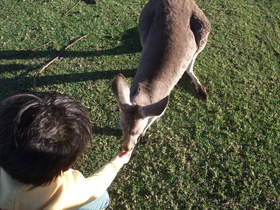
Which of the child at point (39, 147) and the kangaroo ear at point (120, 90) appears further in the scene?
the kangaroo ear at point (120, 90)

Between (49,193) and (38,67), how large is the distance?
104 inches

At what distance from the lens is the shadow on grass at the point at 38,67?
374cm

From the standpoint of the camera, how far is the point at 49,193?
65.8 inches

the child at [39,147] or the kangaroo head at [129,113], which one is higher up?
the child at [39,147]

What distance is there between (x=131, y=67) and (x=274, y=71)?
2.00 meters

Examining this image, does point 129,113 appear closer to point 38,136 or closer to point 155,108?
point 155,108

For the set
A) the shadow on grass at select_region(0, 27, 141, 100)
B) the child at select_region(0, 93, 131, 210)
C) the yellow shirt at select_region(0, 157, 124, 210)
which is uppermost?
the child at select_region(0, 93, 131, 210)

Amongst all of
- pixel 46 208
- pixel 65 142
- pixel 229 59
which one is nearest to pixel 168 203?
pixel 46 208

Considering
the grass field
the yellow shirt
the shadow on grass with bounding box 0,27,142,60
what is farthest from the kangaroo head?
the shadow on grass with bounding box 0,27,142,60

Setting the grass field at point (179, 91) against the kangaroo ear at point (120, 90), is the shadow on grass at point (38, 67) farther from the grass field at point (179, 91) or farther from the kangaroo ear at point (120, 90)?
the kangaroo ear at point (120, 90)

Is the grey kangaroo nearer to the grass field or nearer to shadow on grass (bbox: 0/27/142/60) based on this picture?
the grass field

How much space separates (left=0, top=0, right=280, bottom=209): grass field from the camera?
2.99 metres

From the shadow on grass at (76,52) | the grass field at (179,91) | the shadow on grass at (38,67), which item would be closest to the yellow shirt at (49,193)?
the grass field at (179,91)

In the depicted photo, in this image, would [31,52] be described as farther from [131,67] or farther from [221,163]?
[221,163]
